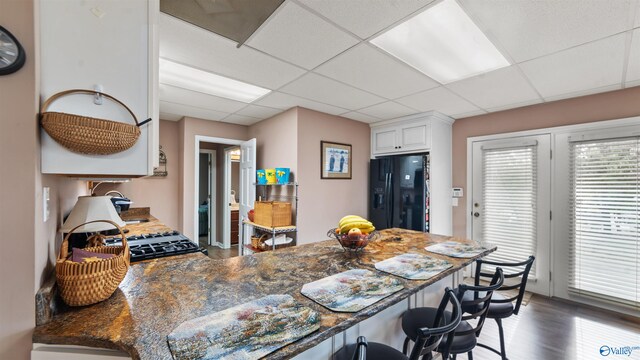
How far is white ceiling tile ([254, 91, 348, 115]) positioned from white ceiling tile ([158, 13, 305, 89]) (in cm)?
43

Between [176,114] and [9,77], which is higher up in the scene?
[176,114]

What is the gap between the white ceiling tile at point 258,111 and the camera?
3465mm

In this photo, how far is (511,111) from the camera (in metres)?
3.37

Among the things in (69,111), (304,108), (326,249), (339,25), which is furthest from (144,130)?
(304,108)

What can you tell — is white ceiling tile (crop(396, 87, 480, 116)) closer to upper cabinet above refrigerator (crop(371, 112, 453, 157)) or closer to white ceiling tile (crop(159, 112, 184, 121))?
upper cabinet above refrigerator (crop(371, 112, 453, 157))

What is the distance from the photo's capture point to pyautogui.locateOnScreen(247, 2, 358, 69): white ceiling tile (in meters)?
1.55

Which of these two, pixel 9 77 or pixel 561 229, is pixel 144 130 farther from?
pixel 561 229

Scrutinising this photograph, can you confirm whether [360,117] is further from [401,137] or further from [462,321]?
[462,321]

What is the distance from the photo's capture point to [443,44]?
1874 millimetres

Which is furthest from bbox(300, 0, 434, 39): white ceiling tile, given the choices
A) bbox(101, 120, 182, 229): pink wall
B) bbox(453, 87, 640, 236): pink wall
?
bbox(101, 120, 182, 229): pink wall

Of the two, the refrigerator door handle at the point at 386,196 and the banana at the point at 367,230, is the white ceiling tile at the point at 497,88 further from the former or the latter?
the banana at the point at 367,230

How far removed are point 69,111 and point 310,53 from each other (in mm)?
1531

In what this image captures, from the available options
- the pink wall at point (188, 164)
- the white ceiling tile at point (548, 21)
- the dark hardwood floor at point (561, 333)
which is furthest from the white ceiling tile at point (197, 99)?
the dark hardwood floor at point (561, 333)

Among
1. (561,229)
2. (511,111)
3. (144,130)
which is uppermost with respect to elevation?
(511,111)
